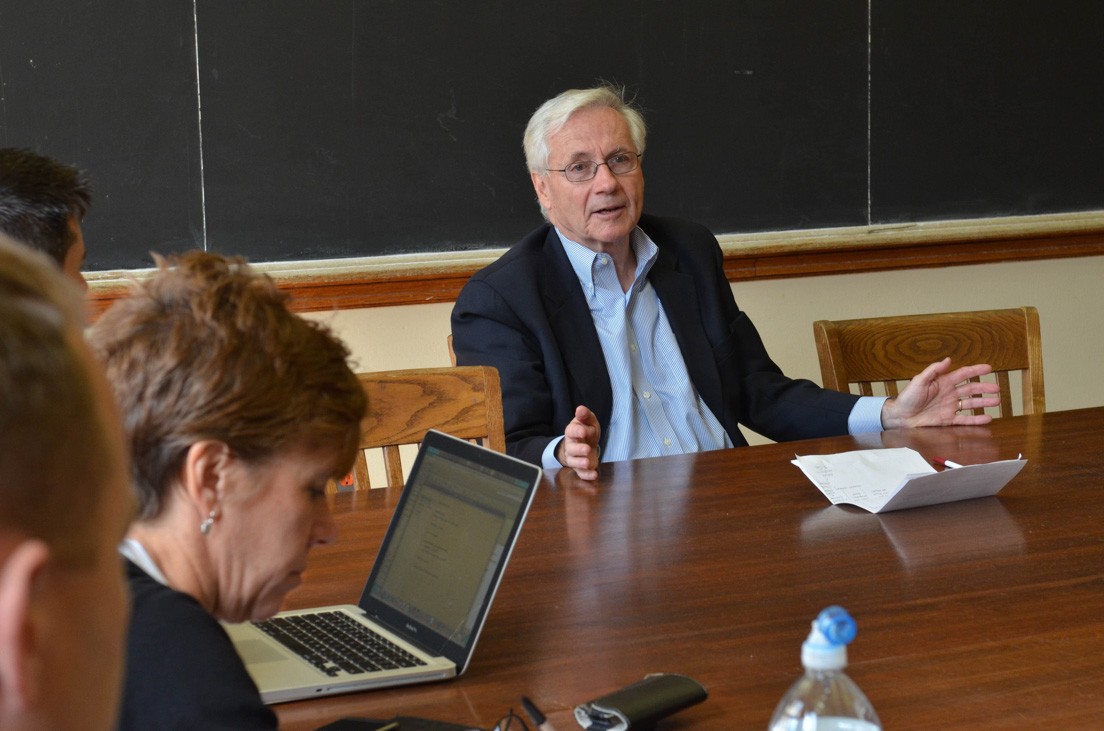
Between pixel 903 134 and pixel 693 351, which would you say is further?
pixel 903 134

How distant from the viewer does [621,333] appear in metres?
2.38

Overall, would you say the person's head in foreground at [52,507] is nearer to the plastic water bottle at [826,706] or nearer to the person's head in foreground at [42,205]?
the plastic water bottle at [826,706]

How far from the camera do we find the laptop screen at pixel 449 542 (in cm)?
109

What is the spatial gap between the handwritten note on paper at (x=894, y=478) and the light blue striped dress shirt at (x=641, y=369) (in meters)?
0.63

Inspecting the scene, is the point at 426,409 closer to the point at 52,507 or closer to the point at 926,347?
the point at 926,347

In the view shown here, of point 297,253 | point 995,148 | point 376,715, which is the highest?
point 995,148

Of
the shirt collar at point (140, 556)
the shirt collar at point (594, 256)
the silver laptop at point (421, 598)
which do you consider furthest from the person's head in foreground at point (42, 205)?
the shirt collar at point (594, 256)

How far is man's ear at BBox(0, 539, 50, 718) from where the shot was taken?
36cm

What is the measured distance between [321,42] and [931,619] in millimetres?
2262

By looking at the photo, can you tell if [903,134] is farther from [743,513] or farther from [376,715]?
[376,715]

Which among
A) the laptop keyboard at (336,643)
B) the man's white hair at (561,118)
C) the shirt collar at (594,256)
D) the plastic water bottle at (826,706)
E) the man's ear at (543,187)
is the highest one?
the man's white hair at (561,118)

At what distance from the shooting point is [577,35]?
308cm

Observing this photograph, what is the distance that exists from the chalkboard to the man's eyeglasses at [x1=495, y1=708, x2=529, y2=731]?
2.14m

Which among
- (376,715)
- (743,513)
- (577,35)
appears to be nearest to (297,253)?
(577,35)
